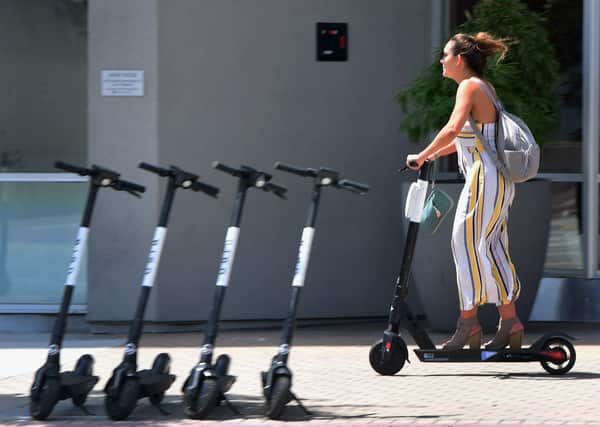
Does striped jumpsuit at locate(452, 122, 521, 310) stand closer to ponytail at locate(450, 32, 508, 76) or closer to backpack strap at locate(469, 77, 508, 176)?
backpack strap at locate(469, 77, 508, 176)

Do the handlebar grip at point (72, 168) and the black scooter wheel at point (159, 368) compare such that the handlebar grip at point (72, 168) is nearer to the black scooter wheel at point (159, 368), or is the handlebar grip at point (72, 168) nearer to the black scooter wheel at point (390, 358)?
the black scooter wheel at point (159, 368)

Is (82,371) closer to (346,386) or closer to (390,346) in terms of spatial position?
(346,386)

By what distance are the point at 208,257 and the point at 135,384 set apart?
131 inches

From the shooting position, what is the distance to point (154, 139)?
900 centimetres

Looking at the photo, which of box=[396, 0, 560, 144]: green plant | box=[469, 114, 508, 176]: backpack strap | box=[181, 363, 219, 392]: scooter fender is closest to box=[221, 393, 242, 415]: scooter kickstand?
box=[181, 363, 219, 392]: scooter fender

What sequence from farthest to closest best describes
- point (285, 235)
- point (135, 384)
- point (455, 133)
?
point (285, 235) → point (455, 133) → point (135, 384)

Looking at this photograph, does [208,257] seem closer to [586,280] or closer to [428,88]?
[428,88]

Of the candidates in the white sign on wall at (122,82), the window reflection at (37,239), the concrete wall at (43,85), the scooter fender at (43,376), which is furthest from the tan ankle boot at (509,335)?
the concrete wall at (43,85)

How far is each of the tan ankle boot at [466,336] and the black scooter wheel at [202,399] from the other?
5.70 feet

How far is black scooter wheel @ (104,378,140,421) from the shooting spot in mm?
5844

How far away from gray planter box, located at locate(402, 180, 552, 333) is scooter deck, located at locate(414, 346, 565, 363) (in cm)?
153

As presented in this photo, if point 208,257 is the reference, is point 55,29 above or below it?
above

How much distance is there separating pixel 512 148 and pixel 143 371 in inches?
98.4

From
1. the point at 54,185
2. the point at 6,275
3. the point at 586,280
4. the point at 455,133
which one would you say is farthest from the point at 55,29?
the point at 586,280
